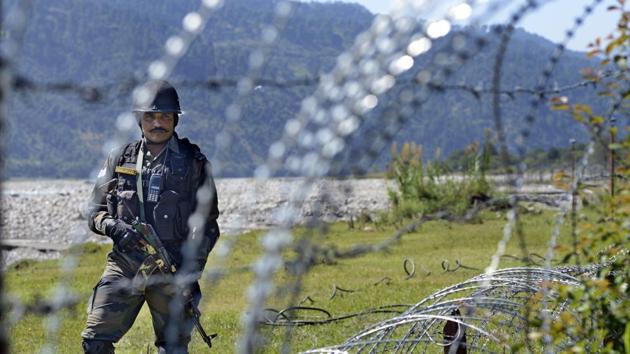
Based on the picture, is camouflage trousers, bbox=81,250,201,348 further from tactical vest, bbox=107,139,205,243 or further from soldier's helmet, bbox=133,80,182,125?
soldier's helmet, bbox=133,80,182,125

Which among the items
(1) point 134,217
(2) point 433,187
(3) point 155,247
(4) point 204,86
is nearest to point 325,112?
(4) point 204,86

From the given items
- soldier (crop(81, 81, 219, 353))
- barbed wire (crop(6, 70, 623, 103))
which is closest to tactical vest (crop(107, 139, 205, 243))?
soldier (crop(81, 81, 219, 353))

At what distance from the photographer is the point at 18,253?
2311 centimetres

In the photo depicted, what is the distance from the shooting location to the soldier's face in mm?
6098

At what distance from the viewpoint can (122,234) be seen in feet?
19.6

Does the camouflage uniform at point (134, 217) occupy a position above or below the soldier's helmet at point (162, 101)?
below

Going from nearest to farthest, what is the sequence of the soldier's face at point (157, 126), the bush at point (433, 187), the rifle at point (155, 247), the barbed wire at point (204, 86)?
the barbed wire at point (204, 86) → the rifle at point (155, 247) → the soldier's face at point (157, 126) → the bush at point (433, 187)

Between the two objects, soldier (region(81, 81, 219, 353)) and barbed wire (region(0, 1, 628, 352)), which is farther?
soldier (region(81, 81, 219, 353))

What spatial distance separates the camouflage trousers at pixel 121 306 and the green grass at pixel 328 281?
600mm

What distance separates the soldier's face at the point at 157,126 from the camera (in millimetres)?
6098

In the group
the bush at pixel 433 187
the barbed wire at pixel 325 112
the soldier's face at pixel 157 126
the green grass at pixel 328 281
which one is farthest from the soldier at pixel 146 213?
the bush at pixel 433 187

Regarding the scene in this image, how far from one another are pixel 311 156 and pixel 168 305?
3.97 m

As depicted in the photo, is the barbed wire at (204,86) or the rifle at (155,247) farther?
the rifle at (155,247)

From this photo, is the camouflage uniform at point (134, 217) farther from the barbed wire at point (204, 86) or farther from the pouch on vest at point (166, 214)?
the barbed wire at point (204, 86)
